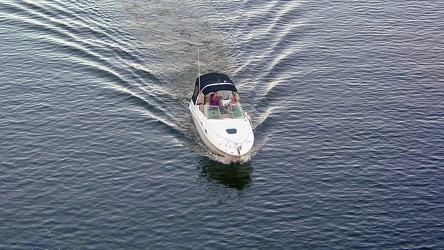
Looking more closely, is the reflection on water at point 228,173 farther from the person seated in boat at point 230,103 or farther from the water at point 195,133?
the person seated in boat at point 230,103

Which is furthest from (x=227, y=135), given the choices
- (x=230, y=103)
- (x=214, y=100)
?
(x=214, y=100)

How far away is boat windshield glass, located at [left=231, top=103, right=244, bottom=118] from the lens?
75000mm

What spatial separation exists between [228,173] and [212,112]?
839cm

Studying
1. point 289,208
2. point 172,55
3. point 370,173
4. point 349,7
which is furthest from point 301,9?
point 289,208

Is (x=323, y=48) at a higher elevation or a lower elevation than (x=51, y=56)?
lower

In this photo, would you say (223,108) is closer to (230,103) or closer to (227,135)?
(230,103)

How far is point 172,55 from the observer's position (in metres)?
92.8

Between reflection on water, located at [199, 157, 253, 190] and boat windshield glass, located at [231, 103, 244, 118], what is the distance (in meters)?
6.24

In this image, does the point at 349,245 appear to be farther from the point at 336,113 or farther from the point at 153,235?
the point at 336,113

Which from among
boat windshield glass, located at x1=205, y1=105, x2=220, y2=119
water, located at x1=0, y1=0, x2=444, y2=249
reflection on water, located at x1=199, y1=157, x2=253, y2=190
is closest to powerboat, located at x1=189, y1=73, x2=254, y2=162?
boat windshield glass, located at x1=205, y1=105, x2=220, y2=119

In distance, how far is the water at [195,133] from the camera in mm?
61781

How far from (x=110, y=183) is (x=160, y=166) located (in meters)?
5.87

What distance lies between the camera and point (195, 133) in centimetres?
7662

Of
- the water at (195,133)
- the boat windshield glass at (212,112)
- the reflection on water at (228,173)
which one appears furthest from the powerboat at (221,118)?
the water at (195,133)
